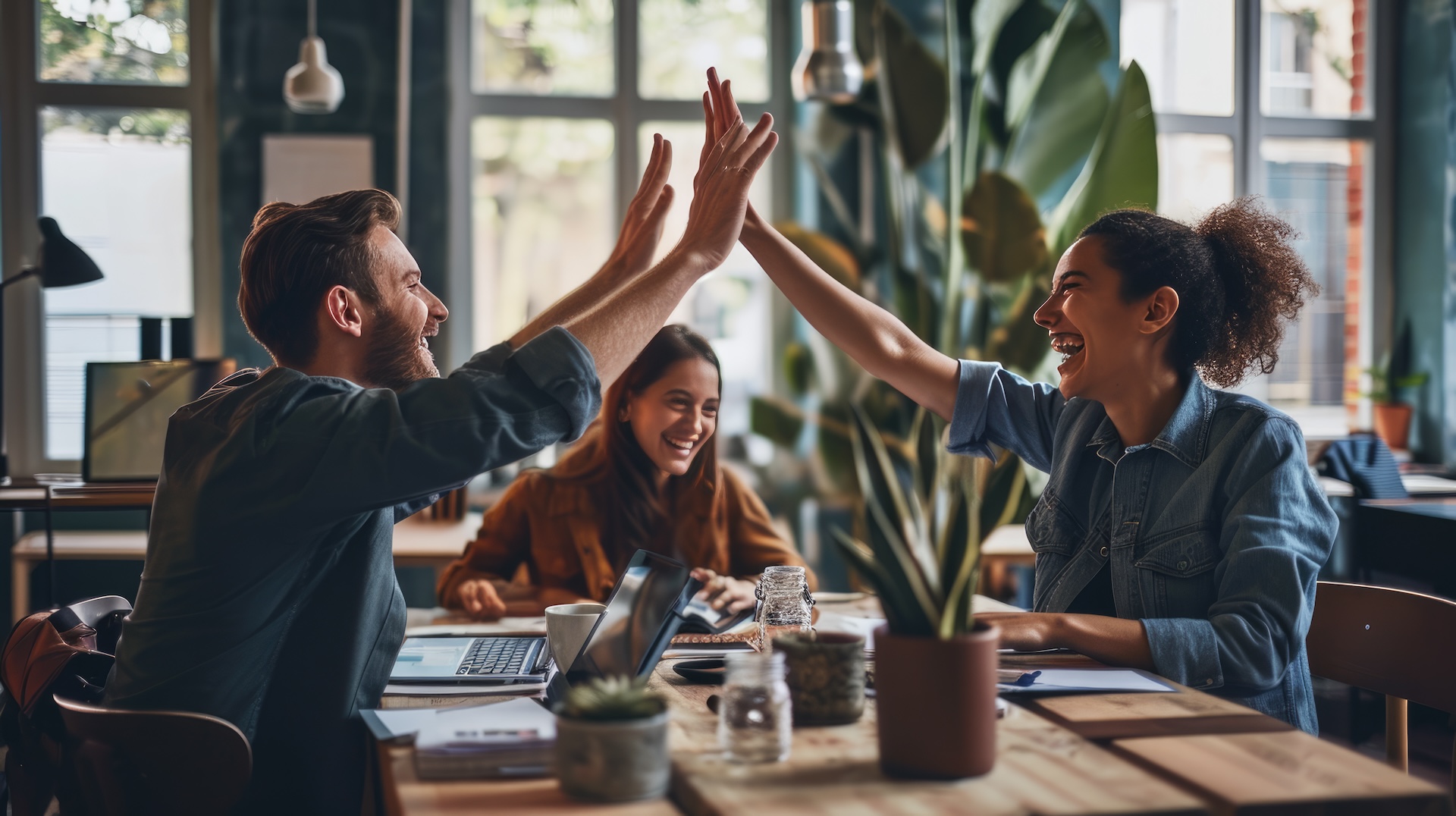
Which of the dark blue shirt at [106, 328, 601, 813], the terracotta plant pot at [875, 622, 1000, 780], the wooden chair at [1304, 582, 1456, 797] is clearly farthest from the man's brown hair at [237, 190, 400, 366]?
the wooden chair at [1304, 582, 1456, 797]

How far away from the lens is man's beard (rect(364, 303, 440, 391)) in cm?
153

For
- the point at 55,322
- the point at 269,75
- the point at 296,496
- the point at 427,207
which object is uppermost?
the point at 269,75

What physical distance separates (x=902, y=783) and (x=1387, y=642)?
3.43 ft

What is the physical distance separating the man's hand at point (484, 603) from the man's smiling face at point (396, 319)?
52 centimetres

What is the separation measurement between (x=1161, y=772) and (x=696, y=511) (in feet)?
5.14

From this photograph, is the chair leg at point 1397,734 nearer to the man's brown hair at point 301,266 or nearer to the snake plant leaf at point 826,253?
the man's brown hair at point 301,266

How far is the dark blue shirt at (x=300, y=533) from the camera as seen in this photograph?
121 cm

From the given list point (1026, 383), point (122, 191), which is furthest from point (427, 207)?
point (1026, 383)

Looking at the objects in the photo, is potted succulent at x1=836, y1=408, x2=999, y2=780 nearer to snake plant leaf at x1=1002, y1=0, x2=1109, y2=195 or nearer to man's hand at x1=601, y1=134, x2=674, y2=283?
man's hand at x1=601, y1=134, x2=674, y2=283

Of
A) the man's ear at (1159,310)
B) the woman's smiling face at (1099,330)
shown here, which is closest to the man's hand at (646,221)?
the woman's smiling face at (1099,330)

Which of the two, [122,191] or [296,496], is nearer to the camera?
[296,496]

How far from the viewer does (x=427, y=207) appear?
4.18 metres

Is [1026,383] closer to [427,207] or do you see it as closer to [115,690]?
[115,690]

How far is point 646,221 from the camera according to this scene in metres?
1.79
